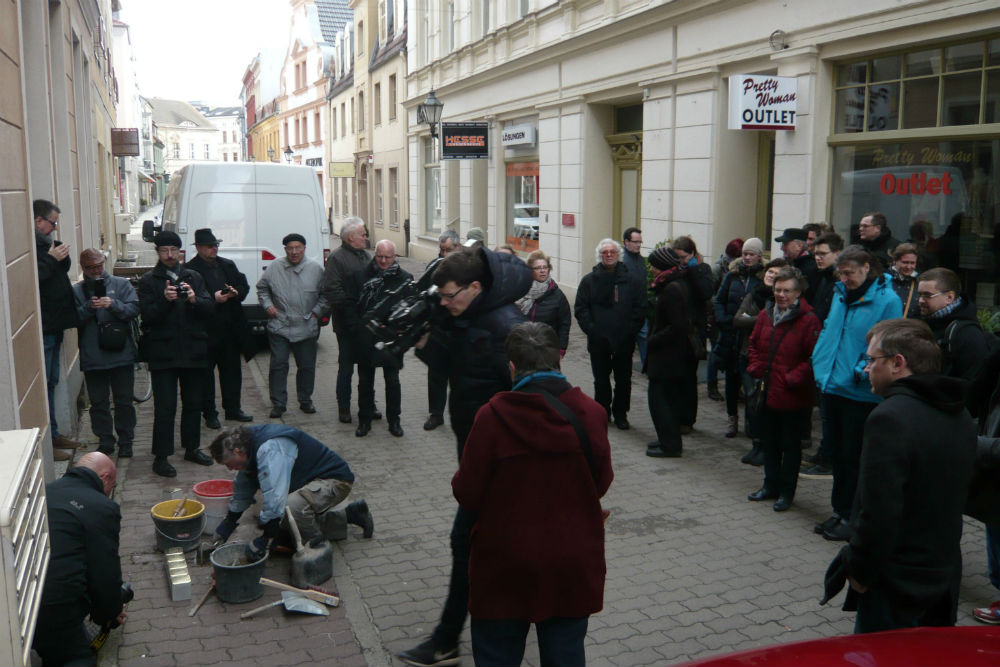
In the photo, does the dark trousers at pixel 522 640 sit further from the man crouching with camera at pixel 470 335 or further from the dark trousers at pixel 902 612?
the dark trousers at pixel 902 612

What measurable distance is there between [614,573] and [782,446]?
6.10 feet

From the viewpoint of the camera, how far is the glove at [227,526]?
546cm

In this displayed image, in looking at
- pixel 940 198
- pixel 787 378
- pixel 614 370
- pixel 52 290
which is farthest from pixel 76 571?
pixel 940 198

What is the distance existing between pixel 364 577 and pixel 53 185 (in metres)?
5.31

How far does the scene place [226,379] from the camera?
883cm

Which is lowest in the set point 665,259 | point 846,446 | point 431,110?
point 846,446

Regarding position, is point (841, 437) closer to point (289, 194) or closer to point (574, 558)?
point (574, 558)

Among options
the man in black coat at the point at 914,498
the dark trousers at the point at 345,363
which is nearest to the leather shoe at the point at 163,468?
the dark trousers at the point at 345,363

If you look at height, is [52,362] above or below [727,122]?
below

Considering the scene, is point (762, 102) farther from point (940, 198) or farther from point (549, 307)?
point (549, 307)

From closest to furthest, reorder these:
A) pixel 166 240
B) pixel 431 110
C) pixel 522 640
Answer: pixel 522 640 → pixel 166 240 → pixel 431 110

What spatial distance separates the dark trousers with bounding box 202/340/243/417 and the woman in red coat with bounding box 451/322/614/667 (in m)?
5.65

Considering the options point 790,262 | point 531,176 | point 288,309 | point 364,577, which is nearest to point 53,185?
point 288,309

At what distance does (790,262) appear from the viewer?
805 cm
